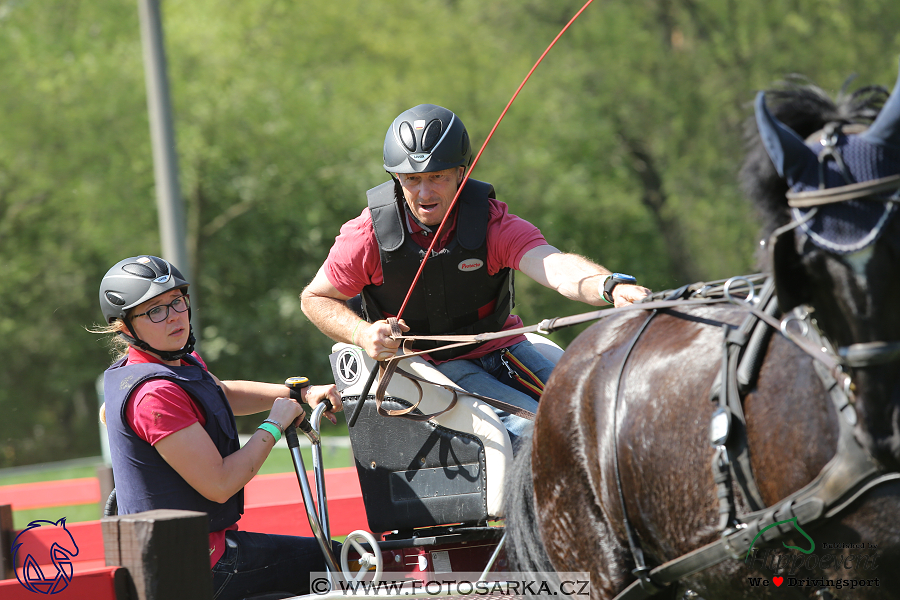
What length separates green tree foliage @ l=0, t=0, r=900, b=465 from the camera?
54.8 feet

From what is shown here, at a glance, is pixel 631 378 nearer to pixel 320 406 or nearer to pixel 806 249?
pixel 806 249

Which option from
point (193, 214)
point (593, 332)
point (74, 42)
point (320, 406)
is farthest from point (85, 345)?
point (593, 332)

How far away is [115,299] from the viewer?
3340mm

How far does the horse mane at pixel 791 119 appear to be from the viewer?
191 cm

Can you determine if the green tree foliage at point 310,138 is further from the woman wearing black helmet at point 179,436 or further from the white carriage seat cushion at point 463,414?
the woman wearing black helmet at point 179,436

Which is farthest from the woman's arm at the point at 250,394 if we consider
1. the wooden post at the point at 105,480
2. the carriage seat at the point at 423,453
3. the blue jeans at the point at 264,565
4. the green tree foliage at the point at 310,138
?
the green tree foliage at the point at 310,138

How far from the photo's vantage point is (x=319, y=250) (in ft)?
57.1

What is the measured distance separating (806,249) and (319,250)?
52.4 feet

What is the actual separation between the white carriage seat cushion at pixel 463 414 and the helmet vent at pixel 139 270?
845 millimetres

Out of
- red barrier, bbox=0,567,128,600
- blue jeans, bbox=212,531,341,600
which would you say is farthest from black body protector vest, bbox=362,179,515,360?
red barrier, bbox=0,567,128,600

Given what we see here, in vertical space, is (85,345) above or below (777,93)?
below

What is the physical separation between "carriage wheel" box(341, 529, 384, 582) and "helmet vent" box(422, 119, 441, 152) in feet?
4.96

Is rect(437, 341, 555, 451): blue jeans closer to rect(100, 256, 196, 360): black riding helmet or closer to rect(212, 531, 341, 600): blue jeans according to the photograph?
rect(212, 531, 341, 600): blue jeans

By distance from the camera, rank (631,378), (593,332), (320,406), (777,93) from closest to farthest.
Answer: (777,93) < (631,378) < (593,332) < (320,406)
